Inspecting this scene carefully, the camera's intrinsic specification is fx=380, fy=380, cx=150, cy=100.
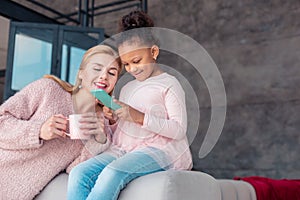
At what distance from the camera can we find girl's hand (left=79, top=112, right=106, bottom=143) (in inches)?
34.4

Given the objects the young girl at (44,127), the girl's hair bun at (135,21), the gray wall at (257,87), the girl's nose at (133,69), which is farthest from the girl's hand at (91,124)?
the gray wall at (257,87)

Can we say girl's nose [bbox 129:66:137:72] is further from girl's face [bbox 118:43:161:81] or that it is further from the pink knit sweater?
the pink knit sweater

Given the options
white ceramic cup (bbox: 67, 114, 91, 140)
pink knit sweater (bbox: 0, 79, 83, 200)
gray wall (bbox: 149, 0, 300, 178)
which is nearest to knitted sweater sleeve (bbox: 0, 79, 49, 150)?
pink knit sweater (bbox: 0, 79, 83, 200)

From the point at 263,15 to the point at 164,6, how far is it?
1.30 metres

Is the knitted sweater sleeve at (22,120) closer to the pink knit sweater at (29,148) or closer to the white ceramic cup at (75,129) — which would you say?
the pink knit sweater at (29,148)

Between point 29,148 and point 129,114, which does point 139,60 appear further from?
point 29,148

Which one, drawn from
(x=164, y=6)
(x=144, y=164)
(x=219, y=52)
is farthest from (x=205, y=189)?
(x=164, y=6)

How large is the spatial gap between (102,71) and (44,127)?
203mm

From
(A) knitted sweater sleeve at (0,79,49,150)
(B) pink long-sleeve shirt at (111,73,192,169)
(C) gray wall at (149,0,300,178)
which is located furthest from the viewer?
(C) gray wall at (149,0,300,178)

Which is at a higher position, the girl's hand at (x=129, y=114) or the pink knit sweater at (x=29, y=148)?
the girl's hand at (x=129, y=114)

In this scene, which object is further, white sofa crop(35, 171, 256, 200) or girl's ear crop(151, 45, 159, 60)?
girl's ear crop(151, 45, 159, 60)

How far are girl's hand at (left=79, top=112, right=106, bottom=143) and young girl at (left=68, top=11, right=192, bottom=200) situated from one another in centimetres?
4

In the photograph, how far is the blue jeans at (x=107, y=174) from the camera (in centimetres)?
78

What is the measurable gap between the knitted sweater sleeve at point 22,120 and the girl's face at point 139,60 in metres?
0.27
